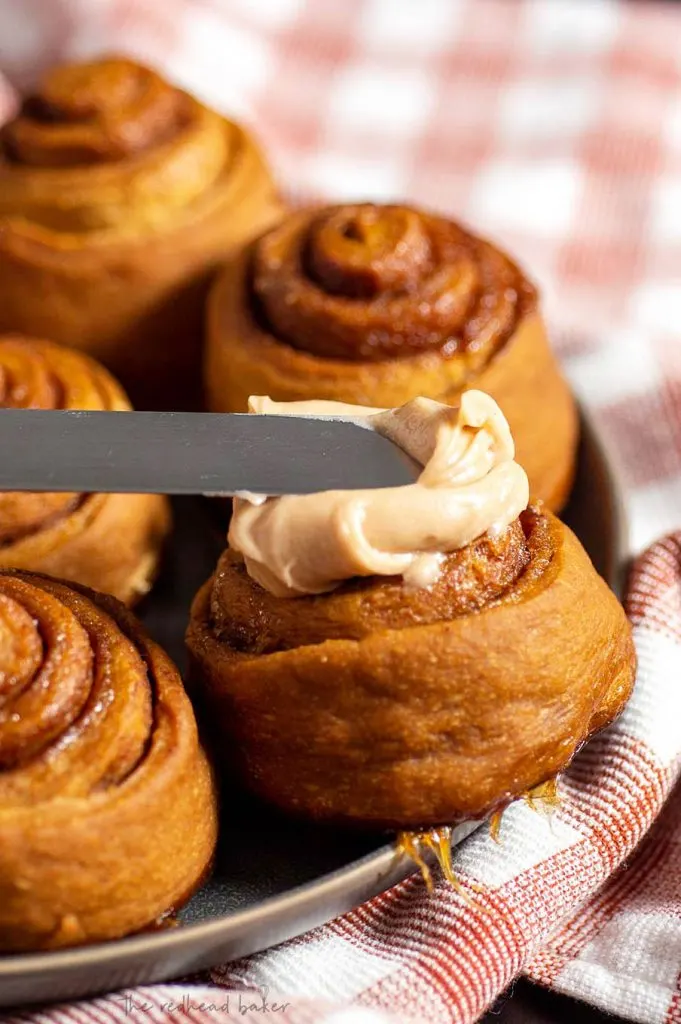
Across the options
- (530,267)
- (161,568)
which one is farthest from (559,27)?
(161,568)

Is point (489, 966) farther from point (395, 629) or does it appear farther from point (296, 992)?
point (395, 629)

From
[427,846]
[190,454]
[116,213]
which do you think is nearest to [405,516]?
[190,454]

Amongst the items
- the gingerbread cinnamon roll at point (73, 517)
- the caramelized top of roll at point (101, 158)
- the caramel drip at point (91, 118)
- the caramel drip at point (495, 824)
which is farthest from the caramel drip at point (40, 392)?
the caramel drip at point (495, 824)

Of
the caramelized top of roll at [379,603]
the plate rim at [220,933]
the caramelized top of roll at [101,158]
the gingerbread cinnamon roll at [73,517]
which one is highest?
the caramelized top of roll at [101,158]

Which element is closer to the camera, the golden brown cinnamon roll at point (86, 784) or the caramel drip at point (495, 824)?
the golden brown cinnamon roll at point (86, 784)

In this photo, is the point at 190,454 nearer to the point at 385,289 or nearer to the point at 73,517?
the point at 73,517

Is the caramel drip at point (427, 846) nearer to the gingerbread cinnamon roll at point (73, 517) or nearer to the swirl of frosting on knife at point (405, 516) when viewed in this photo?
the swirl of frosting on knife at point (405, 516)
